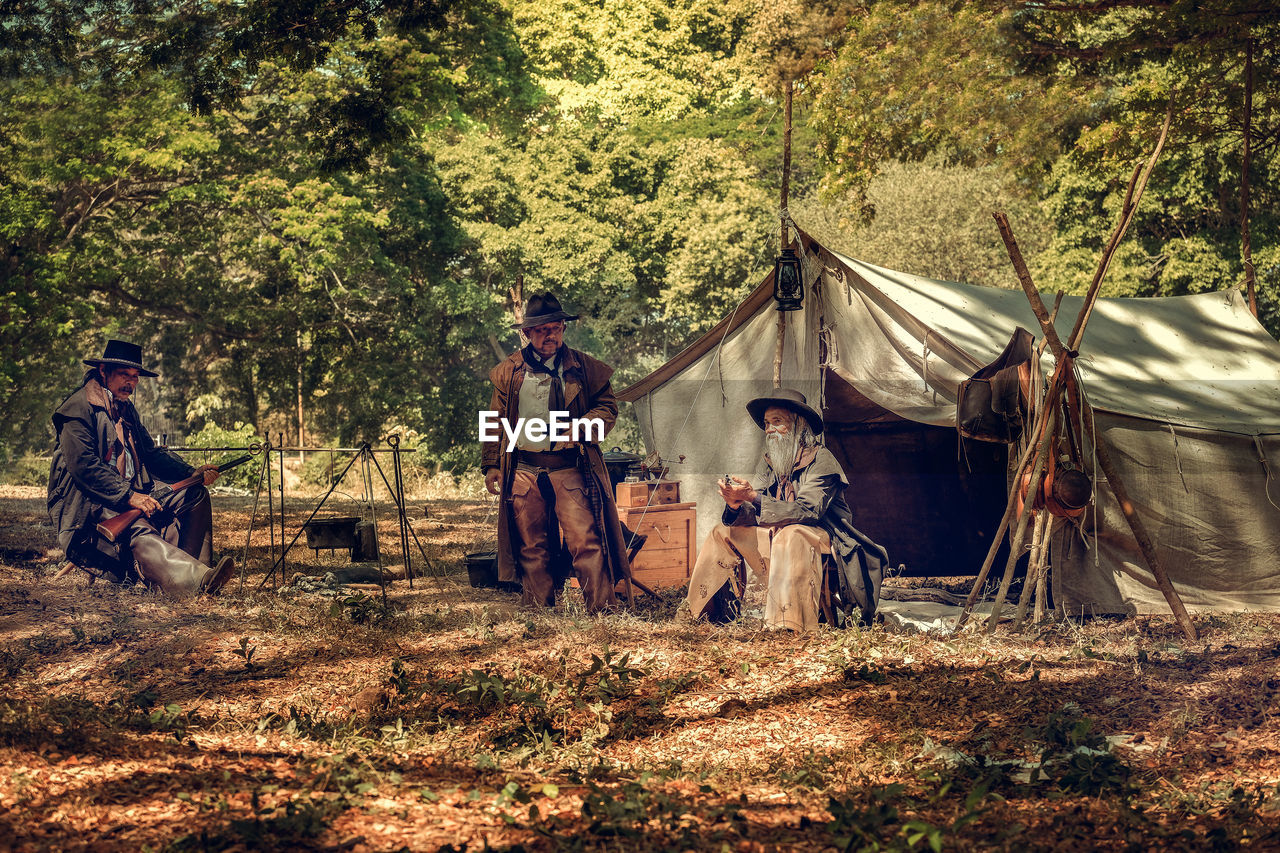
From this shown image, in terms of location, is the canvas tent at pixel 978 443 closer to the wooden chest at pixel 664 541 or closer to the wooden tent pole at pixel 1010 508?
the wooden chest at pixel 664 541

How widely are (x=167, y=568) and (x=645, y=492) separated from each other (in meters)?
3.44

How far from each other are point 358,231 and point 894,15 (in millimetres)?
10496

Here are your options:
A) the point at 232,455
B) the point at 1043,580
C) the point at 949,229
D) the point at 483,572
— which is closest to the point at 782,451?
the point at 1043,580

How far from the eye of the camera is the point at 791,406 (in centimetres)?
740

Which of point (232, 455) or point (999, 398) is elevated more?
point (999, 398)

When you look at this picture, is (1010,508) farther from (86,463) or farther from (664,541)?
(86,463)

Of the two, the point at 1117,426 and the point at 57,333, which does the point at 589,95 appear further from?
the point at 1117,426

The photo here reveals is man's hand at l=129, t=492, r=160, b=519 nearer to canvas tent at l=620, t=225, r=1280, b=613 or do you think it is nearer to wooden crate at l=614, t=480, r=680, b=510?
wooden crate at l=614, t=480, r=680, b=510

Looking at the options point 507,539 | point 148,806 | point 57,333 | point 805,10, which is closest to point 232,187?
point 57,333

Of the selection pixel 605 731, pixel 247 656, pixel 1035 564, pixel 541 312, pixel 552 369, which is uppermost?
pixel 541 312

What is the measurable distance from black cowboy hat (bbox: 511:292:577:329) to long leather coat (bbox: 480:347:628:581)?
24cm

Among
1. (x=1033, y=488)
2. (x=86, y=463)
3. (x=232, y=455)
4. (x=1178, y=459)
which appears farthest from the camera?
(x=232, y=455)

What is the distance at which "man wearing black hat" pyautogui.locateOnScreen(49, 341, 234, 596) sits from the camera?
25.5 feet

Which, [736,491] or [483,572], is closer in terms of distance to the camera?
[736,491]
